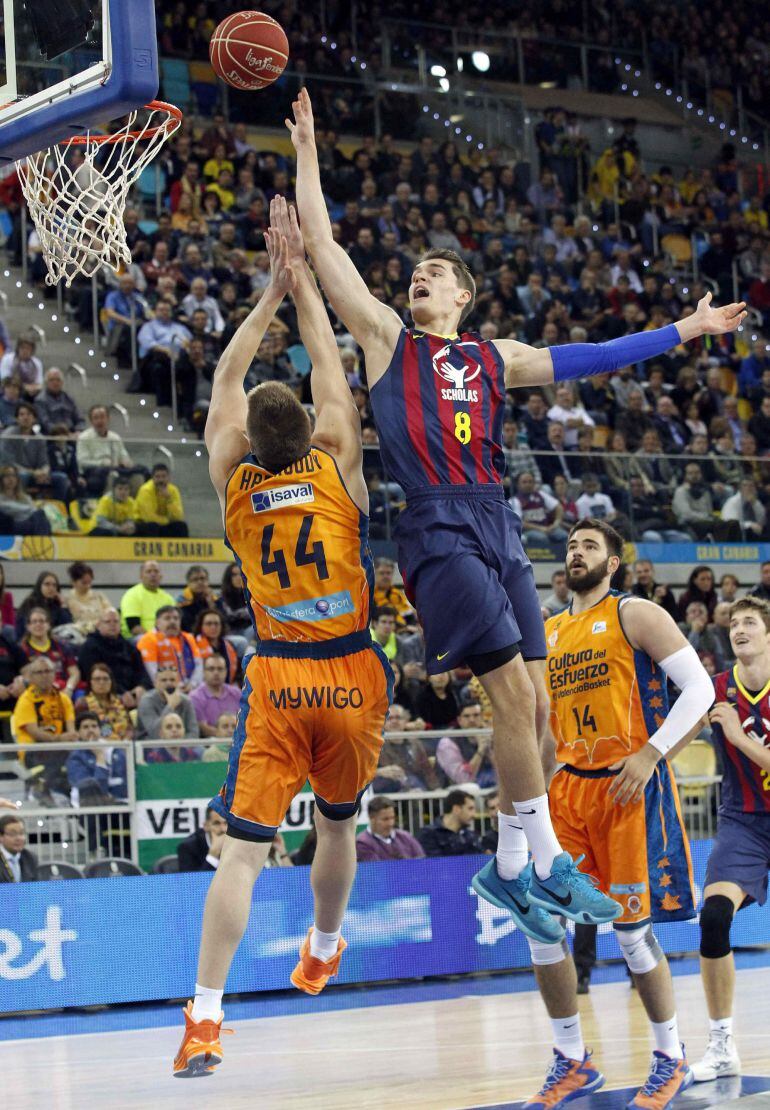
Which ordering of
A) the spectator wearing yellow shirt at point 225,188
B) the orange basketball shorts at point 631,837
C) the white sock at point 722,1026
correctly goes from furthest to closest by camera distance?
the spectator wearing yellow shirt at point 225,188, the white sock at point 722,1026, the orange basketball shorts at point 631,837

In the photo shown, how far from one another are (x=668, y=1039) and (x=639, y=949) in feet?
1.45

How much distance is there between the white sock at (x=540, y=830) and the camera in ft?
21.4

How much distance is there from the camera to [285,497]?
6562mm

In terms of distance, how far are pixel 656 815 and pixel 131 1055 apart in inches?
140

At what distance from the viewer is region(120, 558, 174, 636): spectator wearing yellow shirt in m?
14.1

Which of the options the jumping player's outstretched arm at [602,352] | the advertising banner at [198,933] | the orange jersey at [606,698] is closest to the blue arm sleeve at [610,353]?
the jumping player's outstretched arm at [602,352]

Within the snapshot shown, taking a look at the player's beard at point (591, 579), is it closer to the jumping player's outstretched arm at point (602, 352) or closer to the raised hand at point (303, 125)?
the jumping player's outstretched arm at point (602, 352)

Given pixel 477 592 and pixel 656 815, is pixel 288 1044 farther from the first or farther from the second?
pixel 477 592

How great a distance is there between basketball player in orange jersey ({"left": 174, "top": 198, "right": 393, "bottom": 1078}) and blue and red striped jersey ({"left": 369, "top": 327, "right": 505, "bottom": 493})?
0.22m

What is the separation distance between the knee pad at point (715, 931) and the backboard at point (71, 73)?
5.08 meters

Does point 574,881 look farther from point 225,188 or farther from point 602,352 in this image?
point 225,188

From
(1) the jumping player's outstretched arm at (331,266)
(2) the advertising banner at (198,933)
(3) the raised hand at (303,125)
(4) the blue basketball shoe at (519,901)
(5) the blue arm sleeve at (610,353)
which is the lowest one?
(2) the advertising banner at (198,933)

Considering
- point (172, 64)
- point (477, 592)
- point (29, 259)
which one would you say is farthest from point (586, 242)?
point (477, 592)

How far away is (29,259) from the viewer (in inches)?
717
